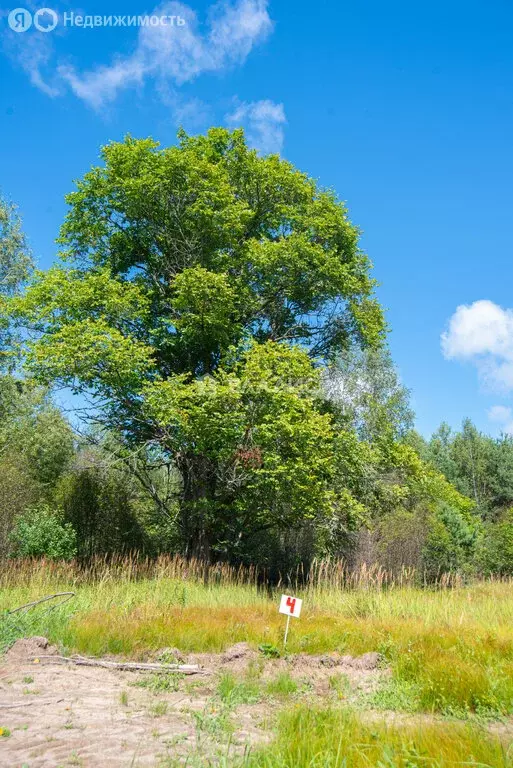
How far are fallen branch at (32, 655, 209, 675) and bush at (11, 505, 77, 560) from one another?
9.02m

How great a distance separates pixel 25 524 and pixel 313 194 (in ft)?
44.2

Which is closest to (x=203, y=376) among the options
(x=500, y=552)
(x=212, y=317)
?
(x=212, y=317)

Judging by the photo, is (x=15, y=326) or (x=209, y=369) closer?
(x=209, y=369)

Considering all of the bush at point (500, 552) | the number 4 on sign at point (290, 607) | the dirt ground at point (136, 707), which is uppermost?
the bush at point (500, 552)

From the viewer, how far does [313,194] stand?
19281 millimetres

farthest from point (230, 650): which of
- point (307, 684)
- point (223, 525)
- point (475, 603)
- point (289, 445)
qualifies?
point (223, 525)

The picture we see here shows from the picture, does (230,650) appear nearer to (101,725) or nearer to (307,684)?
(307,684)

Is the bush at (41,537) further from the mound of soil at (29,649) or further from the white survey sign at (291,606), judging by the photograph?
the white survey sign at (291,606)

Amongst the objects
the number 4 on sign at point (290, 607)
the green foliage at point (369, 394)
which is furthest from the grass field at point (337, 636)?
the green foliage at point (369, 394)

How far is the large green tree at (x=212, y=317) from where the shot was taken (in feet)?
47.9

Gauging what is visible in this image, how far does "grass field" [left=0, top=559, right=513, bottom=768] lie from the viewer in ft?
12.1

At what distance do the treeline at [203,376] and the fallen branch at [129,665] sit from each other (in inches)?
310

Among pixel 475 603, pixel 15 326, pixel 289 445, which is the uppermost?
pixel 15 326

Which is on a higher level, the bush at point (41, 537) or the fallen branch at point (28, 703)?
the bush at point (41, 537)
